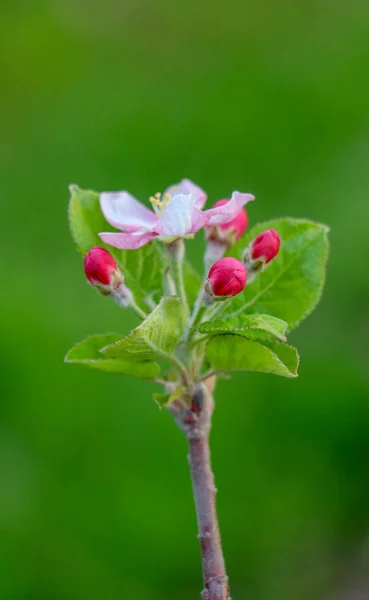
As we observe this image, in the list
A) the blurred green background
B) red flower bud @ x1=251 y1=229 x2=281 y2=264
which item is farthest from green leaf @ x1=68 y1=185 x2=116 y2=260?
the blurred green background

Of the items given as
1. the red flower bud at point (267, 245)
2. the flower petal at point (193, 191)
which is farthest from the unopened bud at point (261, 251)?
the flower petal at point (193, 191)

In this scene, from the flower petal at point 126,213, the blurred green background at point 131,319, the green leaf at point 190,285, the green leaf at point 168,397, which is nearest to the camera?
the green leaf at point 168,397

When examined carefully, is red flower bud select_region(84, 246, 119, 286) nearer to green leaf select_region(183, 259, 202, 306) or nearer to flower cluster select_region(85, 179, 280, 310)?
flower cluster select_region(85, 179, 280, 310)

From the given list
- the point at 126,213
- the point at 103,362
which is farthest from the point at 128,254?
the point at 103,362

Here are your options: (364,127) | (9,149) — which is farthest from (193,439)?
(9,149)

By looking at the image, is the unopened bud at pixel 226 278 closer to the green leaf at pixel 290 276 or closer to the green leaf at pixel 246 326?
the green leaf at pixel 246 326

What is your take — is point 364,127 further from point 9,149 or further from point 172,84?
point 9,149

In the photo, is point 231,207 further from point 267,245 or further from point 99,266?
point 99,266
